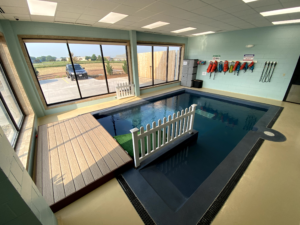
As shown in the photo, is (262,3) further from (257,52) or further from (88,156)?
(88,156)

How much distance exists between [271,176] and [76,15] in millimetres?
4892

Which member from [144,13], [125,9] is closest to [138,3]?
[125,9]

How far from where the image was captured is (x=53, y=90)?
21.8ft

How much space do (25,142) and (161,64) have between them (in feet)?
26.1

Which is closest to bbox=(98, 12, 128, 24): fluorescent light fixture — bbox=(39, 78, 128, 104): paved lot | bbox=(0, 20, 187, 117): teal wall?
bbox=(0, 20, 187, 117): teal wall

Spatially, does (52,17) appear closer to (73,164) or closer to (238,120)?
(73,164)

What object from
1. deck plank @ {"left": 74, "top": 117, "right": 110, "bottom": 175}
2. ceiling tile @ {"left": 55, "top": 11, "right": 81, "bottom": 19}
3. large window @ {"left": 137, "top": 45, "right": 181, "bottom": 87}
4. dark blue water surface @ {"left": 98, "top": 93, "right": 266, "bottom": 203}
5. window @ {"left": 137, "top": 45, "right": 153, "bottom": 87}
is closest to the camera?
deck plank @ {"left": 74, "top": 117, "right": 110, "bottom": 175}

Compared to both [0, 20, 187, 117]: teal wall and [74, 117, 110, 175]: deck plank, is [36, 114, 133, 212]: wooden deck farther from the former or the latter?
[0, 20, 187, 117]: teal wall

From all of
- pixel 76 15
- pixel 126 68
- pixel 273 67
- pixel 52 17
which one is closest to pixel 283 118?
pixel 273 67

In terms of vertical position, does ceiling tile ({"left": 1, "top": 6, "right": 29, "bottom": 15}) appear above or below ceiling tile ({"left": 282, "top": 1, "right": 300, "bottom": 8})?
below

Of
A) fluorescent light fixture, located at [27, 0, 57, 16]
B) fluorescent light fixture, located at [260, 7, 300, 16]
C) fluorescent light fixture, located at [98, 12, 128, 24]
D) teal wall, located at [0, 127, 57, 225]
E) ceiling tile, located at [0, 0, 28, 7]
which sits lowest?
teal wall, located at [0, 127, 57, 225]

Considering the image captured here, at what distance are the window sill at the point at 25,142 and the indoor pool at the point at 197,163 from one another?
139 centimetres

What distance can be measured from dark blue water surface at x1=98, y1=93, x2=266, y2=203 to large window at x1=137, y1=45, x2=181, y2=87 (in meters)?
2.25

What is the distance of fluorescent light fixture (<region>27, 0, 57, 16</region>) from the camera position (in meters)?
2.23
